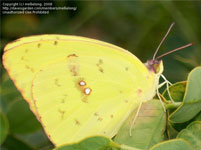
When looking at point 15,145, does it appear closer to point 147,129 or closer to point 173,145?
point 147,129


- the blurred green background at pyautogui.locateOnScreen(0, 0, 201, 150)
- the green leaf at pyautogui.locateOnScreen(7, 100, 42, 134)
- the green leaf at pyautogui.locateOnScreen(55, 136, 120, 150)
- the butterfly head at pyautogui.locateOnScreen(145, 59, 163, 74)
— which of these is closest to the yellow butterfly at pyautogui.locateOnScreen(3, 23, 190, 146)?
the butterfly head at pyautogui.locateOnScreen(145, 59, 163, 74)

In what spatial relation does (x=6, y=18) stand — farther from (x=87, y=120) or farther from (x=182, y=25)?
(x=87, y=120)

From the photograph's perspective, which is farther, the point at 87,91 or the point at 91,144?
the point at 87,91

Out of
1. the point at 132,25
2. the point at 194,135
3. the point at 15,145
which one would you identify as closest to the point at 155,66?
the point at 194,135

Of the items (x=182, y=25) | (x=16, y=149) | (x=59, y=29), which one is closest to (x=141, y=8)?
(x=182, y=25)

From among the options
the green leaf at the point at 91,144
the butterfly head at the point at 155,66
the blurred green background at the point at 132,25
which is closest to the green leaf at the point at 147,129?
the green leaf at the point at 91,144

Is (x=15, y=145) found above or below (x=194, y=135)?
below

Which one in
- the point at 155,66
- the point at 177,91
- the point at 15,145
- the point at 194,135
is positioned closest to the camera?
the point at 194,135
